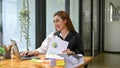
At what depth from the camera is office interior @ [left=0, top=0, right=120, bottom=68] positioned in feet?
14.2

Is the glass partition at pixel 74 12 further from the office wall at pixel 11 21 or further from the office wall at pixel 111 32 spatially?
the office wall at pixel 111 32

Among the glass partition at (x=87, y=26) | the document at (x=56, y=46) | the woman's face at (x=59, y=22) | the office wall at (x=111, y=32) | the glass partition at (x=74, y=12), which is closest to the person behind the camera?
the document at (x=56, y=46)

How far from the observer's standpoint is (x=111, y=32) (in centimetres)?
1109

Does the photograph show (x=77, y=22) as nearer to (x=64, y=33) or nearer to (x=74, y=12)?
(x=74, y=12)

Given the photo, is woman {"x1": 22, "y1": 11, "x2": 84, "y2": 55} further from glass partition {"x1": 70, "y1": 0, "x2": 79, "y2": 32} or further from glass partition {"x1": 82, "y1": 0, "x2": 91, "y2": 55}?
glass partition {"x1": 82, "y1": 0, "x2": 91, "y2": 55}

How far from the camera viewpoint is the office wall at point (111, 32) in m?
11.0

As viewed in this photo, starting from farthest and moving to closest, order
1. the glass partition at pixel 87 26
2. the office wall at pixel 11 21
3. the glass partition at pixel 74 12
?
the glass partition at pixel 87 26
the glass partition at pixel 74 12
the office wall at pixel 11 21

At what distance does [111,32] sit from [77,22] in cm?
437

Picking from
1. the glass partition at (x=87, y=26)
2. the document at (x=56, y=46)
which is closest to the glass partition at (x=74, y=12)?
the glass partition at (x=87, y=26)

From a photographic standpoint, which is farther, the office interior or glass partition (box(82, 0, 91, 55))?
glass partition (box(82, 0, 91, 55))

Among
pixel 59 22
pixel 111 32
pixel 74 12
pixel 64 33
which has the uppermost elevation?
pixel 74 12

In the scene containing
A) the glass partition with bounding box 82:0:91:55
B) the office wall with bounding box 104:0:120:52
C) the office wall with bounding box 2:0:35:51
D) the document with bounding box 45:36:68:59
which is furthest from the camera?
the office wall with bounding box 104:0:120:52

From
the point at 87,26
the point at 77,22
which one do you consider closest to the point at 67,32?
the point at 77,22

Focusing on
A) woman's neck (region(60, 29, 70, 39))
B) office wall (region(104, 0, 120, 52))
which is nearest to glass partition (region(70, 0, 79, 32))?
woman's neck (region(60, 29, 70, 39))
